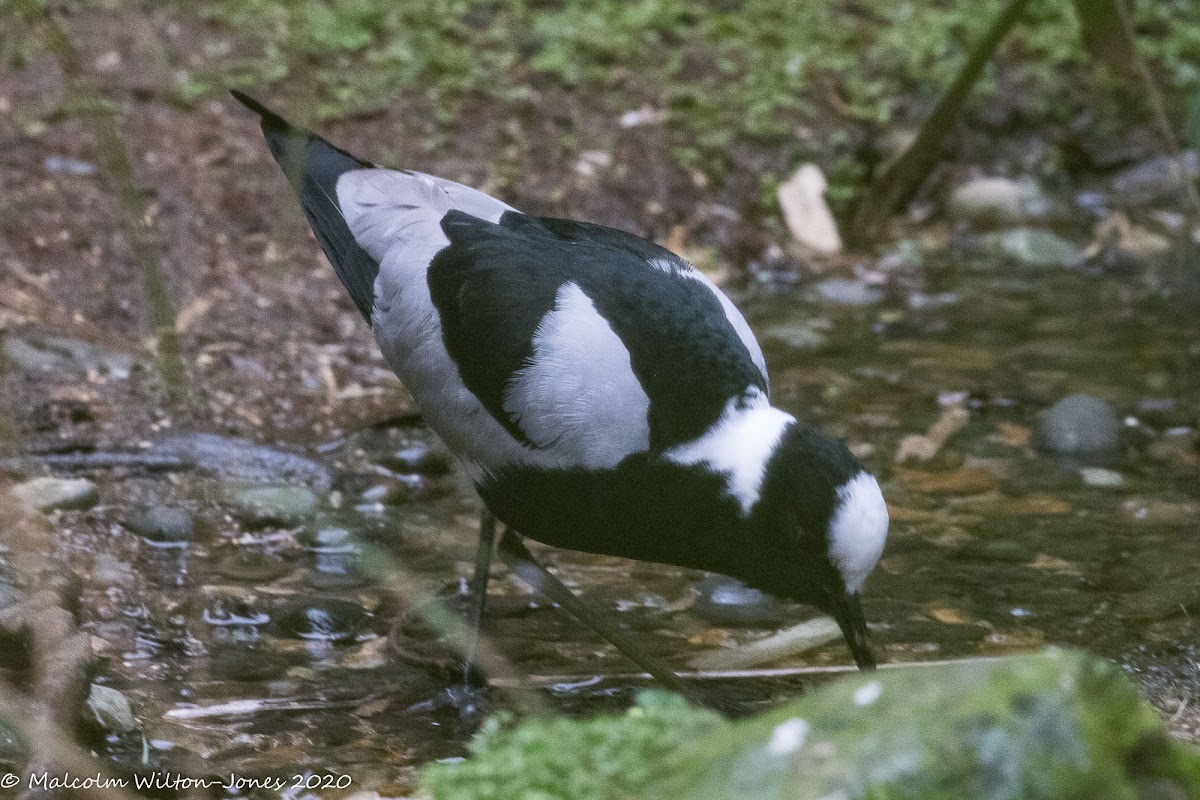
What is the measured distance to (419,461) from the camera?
4.63m

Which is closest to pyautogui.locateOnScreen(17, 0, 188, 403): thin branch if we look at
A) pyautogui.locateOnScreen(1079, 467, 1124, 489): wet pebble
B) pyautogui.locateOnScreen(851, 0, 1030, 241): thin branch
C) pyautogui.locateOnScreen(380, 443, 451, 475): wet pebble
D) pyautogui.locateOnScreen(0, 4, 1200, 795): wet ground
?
pyautogui.locateOnScreen(0, 4, 1200, 795): wet ground

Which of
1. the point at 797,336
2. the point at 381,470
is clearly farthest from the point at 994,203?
the point at 381,470

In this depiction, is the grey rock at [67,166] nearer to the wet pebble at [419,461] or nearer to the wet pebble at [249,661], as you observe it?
the wet pebble at [419,461]

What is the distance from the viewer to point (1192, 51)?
7730 millimetres

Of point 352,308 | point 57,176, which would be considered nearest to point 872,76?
point 352,308

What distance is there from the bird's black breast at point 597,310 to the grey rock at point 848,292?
105 inches

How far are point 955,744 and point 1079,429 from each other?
128 inches

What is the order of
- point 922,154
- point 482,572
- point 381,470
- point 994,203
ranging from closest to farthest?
point 482,572
point 381,470
point 922,154
point 994,203

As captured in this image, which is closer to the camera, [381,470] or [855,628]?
[855,628]

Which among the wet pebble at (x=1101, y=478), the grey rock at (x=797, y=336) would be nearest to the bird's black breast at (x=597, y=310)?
the wet pebble at (x=1101, y=478)

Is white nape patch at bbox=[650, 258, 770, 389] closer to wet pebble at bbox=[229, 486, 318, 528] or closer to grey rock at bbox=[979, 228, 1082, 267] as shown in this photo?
wet pebble at bbox=[229, 486, 318, 528]

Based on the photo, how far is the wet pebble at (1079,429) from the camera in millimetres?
4836

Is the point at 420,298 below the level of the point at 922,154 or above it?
above

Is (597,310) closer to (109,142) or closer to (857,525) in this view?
(857,525)
